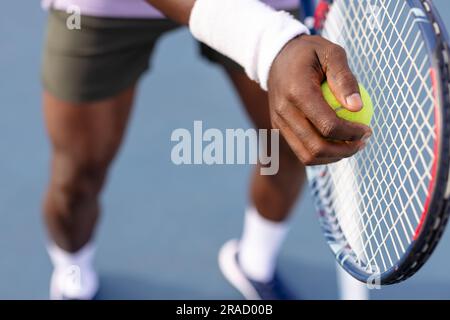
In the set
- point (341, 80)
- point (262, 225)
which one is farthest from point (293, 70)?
point (262, 225)

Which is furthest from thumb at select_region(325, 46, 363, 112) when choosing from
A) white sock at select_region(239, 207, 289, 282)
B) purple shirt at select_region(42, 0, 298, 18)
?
white sock at select_region(239, 207, 289, 282)

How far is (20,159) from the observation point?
5.17 ft

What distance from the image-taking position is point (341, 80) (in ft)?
2.31

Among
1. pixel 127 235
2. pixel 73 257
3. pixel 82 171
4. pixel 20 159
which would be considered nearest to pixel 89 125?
pixel 82 171

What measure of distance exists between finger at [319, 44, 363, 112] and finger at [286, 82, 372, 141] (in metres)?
0.01

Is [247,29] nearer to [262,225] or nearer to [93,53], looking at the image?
[93,53]

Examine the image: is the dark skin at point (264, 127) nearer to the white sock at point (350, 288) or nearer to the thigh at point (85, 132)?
the thigh at point (85, 132)

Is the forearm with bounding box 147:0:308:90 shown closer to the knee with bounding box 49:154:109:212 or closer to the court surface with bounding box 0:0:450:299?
the knee with bounding box 49:154:109:212

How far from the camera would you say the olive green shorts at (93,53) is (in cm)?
105

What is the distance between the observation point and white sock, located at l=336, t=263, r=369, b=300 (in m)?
1.32

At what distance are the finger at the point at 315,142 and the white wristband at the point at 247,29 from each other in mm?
85

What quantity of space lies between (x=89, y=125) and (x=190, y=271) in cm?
44

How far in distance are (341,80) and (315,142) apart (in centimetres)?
7

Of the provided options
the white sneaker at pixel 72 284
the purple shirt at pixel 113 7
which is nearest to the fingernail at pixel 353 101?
the purple shirt at pixel 113 7
